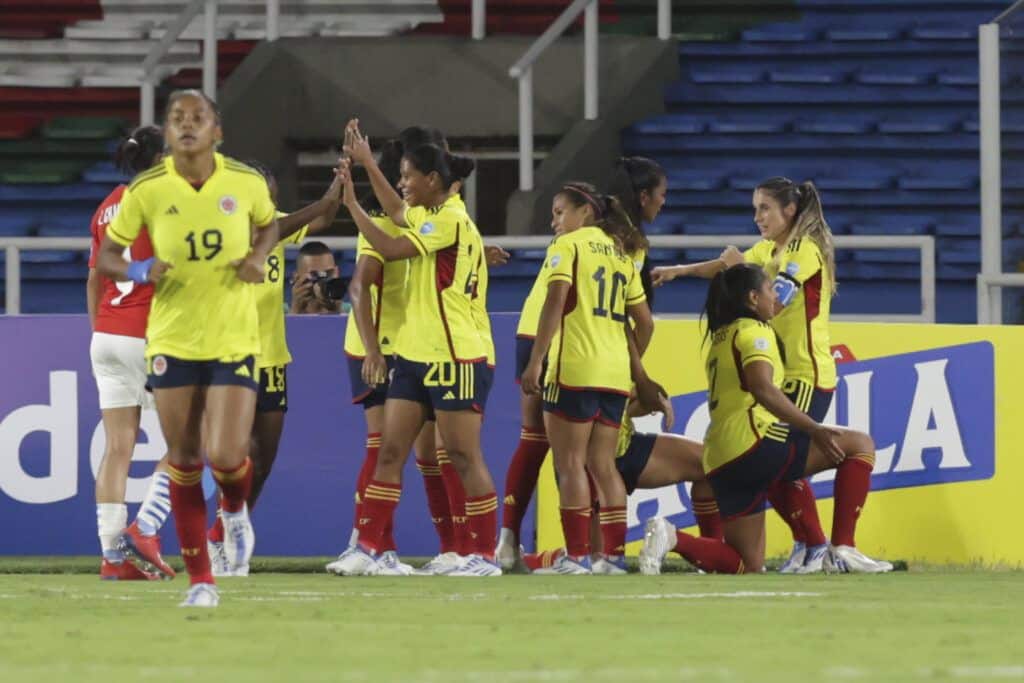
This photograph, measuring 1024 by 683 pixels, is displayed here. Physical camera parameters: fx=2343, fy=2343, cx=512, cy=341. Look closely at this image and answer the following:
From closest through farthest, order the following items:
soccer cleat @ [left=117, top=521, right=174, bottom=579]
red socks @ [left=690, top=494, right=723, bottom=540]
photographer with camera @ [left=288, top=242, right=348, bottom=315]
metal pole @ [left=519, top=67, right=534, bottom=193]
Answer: soccer cleat @ [left=117, top=521, right=174, bottom=579], red socks @ [left=690, top=494, right=723, bottom=540], photographer with camera @ [left=288, top=242, right=348, bottom=315], metal pole @ [left=519, top=67, right=534, bottom=193]

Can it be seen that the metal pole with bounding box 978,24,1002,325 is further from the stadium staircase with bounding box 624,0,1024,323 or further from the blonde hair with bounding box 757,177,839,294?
the stadium staircase with bounding box 624,0,1024,323

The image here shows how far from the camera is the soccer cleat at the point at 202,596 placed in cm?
728

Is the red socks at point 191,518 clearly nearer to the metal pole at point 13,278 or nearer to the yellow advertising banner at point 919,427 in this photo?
the yellow advertising banner at point 919,427

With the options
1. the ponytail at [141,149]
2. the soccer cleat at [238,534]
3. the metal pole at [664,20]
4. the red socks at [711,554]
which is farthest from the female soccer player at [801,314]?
the metal pole at [664,20]

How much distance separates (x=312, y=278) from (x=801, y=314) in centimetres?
250

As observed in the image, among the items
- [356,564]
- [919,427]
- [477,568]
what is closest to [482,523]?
[477,568]

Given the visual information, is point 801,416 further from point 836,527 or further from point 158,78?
point 158,78

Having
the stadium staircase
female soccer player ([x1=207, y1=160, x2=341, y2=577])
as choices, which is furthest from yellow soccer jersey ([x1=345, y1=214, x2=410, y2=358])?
the stadium staircase

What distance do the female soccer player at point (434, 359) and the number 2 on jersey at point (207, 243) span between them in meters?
2.00

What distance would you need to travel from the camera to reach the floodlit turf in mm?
5531

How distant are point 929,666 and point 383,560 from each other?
439 cm

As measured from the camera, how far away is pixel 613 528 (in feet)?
32.4

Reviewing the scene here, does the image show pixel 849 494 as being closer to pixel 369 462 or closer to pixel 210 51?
pixel 369 462

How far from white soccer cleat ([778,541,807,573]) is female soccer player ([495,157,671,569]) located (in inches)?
45.6
